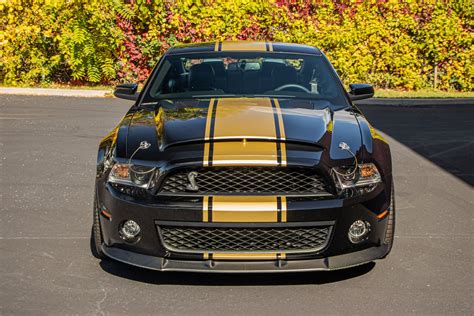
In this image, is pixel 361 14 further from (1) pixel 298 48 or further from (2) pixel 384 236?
(2) pixel 384 236

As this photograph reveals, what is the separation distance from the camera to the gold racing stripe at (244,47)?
7.70 metres

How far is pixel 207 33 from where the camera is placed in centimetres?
1784

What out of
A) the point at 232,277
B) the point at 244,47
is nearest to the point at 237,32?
the point at 244,47

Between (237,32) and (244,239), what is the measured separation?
506 inches

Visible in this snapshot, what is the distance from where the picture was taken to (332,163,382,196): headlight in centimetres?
553

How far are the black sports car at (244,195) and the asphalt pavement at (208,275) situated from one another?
22cm

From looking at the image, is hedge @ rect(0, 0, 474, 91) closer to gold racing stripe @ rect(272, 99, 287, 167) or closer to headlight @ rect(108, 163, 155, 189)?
gold racing stripe @ rect(272, 99, 287, 167)

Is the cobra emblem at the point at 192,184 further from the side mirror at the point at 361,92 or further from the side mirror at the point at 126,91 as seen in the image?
the side mirror at the point at 361,92

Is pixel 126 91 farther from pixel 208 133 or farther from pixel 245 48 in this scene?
pixel 208 133

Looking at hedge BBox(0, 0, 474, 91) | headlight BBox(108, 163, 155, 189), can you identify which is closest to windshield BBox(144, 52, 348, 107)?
headlight BBox(108, 163, 155, 189)

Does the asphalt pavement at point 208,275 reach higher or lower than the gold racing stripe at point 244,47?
lower

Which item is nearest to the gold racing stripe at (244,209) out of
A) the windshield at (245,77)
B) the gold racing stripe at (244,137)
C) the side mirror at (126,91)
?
the gold racing stripe at (244,137)

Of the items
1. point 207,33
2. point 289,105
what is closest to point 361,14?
point 207,33

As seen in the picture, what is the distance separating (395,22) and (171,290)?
13.3 metres
